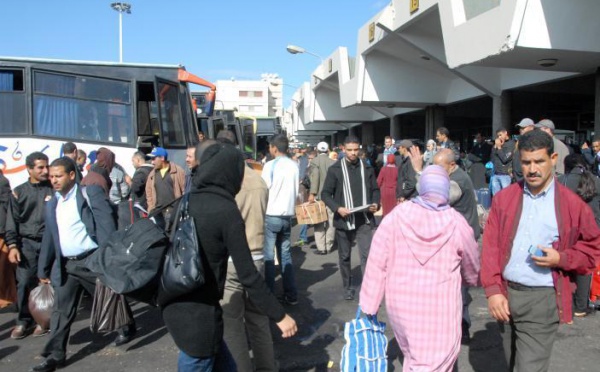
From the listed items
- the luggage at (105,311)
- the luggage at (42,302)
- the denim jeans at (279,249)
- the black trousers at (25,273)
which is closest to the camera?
the luggage at (105,311)

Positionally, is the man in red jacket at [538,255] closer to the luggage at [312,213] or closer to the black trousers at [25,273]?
the black trousers at [25,273]

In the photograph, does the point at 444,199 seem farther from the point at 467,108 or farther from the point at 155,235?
the point at 467,108

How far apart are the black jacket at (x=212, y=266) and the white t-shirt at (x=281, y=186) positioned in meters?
3.00

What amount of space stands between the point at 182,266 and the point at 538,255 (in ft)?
6.45

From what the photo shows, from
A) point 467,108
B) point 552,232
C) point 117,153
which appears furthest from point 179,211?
point 467,108

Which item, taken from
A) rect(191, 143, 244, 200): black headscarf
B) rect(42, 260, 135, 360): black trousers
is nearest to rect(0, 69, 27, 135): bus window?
rect(42, 260, 135, 360): black trousers

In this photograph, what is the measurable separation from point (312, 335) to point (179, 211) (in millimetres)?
2777

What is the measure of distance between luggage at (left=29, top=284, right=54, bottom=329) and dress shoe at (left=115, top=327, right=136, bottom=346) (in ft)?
2.28

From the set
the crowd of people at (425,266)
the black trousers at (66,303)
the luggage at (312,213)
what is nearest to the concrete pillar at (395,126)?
the luggage at (312,213)

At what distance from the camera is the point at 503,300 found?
292 cm

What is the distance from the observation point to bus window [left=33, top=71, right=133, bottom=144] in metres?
7.96

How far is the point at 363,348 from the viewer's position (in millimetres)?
3072

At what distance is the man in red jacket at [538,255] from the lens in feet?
9.32

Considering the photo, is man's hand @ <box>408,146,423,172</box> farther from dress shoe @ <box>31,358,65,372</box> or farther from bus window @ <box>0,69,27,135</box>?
bus window @ <box>0,69,27,135</box>
